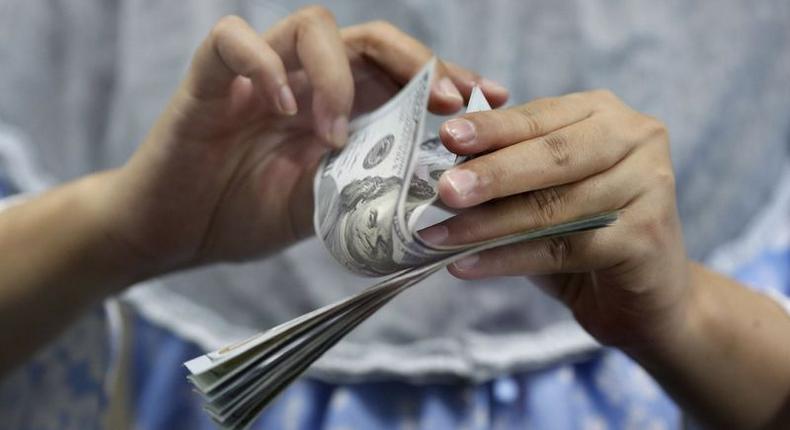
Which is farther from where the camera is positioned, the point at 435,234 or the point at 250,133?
the point at 250,133

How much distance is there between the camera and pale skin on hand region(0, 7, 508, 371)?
631mm

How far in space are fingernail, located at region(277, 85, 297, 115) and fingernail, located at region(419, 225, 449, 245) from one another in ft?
0.60

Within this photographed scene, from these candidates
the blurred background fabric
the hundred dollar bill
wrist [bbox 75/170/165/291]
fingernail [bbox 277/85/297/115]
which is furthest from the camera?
the blurred background fabric

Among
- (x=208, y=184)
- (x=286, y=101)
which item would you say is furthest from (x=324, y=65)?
(x=208, y=184)

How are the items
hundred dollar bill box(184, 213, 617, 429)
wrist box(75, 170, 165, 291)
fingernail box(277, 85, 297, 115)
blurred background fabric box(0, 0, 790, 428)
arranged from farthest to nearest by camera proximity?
blurred background fabric box(0, 0, 790, 428), wrist box(75, 170, 165, 291), fingernail box(277, 85, 297, 115), hundred dollar bill box(184, 213, 617, 429)

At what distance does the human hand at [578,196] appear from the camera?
0.46 metres

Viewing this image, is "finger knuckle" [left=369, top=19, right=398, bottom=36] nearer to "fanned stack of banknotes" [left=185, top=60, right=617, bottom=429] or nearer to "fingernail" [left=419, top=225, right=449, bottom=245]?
"fanned stack of banknotes" [left=185, top=60, right=617, bottom=429]

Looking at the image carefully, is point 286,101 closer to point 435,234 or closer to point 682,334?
point 435,234

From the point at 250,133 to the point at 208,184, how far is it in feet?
0.19

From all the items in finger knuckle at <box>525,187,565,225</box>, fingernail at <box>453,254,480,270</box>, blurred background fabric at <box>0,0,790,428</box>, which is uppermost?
finger knuckle at <box>525,187,565,225</box>

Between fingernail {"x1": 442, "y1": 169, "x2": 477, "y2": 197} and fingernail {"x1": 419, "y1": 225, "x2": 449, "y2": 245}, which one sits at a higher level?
fingernail {"x1": 442, "y1": 169, "x2": 477, "y2": 197}

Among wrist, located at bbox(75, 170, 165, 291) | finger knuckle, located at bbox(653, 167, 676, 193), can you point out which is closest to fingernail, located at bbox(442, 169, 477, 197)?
finger knuckle, located at bbox(653, 167, 676, 193)

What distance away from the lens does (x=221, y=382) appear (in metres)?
0.43

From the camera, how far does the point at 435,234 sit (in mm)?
454
